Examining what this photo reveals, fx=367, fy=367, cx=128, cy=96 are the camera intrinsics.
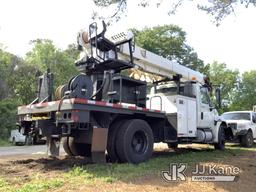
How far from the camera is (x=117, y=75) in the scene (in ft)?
31.4

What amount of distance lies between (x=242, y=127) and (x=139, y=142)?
9802mm

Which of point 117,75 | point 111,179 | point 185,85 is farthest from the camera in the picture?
point 185,85

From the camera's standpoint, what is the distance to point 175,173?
8.12 metres

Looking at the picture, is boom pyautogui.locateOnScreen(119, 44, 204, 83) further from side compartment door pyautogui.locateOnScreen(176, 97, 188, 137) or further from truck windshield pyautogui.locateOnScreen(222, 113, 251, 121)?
truck windshield pyautogui.locateOnScreen(222, 113, 251, 121)

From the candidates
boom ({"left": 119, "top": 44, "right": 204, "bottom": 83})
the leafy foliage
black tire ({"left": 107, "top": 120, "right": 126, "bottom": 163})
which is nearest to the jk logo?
black tire ({"left": 107, "top": 120, "right": 126, "bottom": 163})

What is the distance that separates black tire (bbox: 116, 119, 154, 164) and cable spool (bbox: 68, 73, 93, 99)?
1303mm

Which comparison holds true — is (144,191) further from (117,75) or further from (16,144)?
(16,144)

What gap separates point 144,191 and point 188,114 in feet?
21.3

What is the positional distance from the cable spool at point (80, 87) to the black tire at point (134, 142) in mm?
1303

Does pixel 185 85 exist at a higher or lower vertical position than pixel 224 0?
lower

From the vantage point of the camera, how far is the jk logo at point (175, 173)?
24.4 feet

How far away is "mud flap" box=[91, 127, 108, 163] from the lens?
827 cm

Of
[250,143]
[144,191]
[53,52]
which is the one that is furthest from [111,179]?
[53,52]

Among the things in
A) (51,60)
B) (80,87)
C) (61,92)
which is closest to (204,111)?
(61,92)
